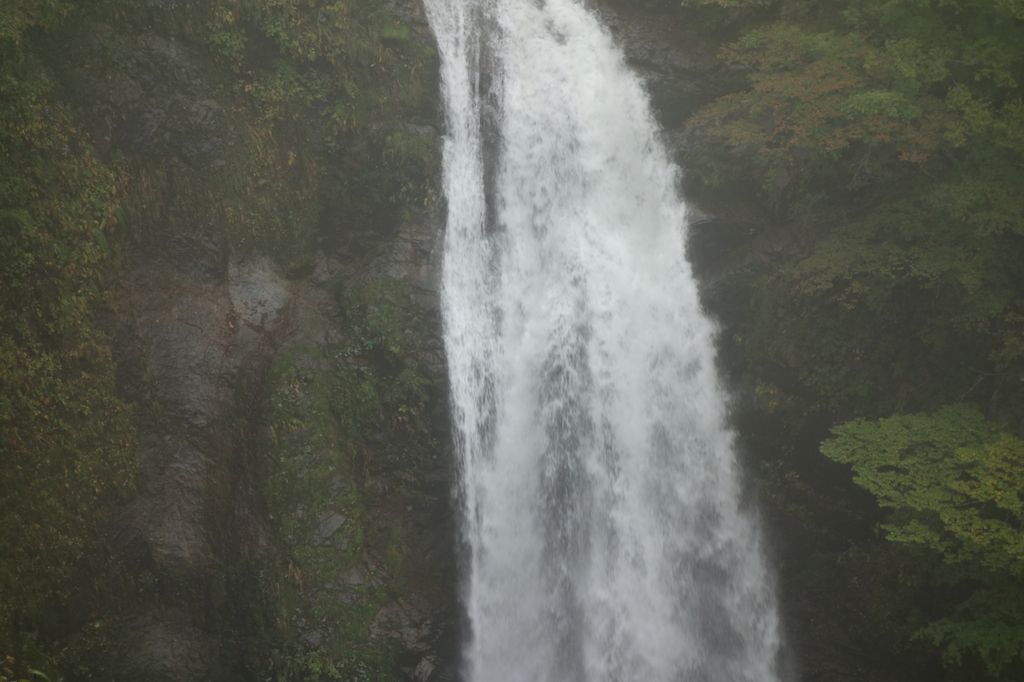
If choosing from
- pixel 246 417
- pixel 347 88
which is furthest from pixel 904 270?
pixel 246 417

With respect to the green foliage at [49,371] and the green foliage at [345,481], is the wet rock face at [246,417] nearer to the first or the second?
the green foliage at [345,481]

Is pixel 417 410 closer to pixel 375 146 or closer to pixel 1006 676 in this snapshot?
pixel 375 146

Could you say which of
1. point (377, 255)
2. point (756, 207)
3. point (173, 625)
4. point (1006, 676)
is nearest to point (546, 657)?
point (173, 625)

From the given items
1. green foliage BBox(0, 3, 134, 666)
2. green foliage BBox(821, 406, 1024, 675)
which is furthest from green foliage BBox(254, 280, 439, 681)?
green foliage BBox(821, 406, 1024, 675)

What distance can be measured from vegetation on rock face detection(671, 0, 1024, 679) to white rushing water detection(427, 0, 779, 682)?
143 centimetres

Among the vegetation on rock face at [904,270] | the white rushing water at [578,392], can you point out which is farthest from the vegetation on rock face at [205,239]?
the vegetation on rock face at [904,270]

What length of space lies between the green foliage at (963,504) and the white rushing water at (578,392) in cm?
257

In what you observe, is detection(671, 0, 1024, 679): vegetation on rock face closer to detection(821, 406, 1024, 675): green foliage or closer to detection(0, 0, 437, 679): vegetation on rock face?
detection(821, 406, 1024, 675): green foliage

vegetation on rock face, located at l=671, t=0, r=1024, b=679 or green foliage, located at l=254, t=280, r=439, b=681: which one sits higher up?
vegetation on rock face, located at l=671, t=0, r=1024, b=679

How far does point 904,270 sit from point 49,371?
40.4 feet

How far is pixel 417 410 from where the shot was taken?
11320mm

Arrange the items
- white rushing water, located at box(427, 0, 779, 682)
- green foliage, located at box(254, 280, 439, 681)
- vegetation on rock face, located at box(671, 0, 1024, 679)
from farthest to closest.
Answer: white rushing water, located at box(427, 0, 779, 682), green foliage, located at box(254, 280, 439, 681), vegetation on rock face, located at box(671, 0, 1024, 679)

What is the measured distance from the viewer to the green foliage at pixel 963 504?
831 cm

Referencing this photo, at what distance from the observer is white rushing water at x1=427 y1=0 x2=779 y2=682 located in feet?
35.9
